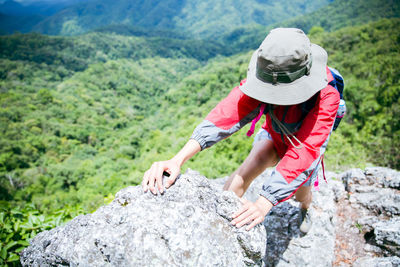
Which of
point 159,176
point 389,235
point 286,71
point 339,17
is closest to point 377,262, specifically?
point 389,235

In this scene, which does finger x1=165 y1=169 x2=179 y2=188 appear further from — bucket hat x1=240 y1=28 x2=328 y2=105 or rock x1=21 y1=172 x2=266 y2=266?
bucket hat x1=240 y1=28 x2=328 y2=105

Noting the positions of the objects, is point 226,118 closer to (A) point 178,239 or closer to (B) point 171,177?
(B) point 171,177

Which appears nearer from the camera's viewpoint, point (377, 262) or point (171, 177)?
point (171, 177)

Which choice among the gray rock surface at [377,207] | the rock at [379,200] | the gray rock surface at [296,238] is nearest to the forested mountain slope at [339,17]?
the gray rock surface at [377,207]

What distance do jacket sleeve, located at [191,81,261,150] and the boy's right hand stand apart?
1.17ft

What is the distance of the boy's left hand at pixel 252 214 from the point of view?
Result: 181 centimetres

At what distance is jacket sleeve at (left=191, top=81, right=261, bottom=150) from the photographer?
2090 mm

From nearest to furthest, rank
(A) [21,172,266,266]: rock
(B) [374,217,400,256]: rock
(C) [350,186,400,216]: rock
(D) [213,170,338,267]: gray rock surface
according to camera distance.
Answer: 1. (A) [21,172,266,266]: rock
2. (B) [374,217,400,256]: rock
3. (D) [213,170,338,267]: gray rock surface
4. (C) [350,186,400,216]: rock

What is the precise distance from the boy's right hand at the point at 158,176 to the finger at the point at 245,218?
0.62m

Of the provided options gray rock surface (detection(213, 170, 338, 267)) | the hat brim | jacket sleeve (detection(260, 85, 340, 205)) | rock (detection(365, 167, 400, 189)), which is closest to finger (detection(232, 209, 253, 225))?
jacket sleeve (detection(260, 85, 340, 205))

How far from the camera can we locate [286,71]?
1644mm

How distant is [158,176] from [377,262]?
2.43 m

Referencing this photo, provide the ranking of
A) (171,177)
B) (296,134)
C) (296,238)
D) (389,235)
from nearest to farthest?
1. (171,177)
2. (296,134)
3. (389,235)
4. (296,238)

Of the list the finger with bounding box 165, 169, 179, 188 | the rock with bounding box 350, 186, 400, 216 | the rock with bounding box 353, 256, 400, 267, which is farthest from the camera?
the rock with bounding box 350, 186, 400, 216
